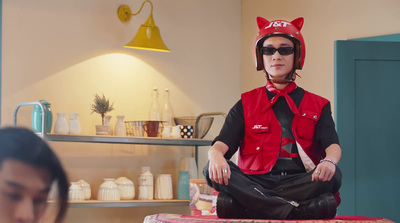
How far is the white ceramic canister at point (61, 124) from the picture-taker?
12.6 ft

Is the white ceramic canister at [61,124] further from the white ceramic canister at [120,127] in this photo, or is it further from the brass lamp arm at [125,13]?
the brass lamp arm at [125,13]

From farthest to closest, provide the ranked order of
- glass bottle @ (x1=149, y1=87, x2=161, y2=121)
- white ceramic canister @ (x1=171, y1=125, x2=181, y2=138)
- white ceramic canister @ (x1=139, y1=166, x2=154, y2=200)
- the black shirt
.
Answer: glass bottle @ (x1=149, y1=87, x2=161, y2=121) < white ceramic canister @ (x1=171, y1=125, x2=181, y2=138) < white ceramic canister @ (x1=139, y1=166, x2=154, y2=200) < the black shirt

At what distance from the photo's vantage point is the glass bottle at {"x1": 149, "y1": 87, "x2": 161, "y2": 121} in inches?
174

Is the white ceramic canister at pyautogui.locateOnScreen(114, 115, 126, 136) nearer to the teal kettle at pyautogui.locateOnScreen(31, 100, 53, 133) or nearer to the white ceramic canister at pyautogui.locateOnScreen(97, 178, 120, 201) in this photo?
the white ceramic canister at pyautogui.locateOnScreen(97, 178, 120, 201)

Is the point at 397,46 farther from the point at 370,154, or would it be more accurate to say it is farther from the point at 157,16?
the point at 157,16

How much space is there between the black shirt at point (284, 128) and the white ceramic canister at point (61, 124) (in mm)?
2002

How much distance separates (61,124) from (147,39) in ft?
2.74

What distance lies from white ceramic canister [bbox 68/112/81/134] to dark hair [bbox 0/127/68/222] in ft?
12.2

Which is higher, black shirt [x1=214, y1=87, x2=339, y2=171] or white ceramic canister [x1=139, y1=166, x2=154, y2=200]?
black shirt [x1=214, y1=87, x2=339, y2=171]

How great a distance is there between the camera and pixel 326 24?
420 cm

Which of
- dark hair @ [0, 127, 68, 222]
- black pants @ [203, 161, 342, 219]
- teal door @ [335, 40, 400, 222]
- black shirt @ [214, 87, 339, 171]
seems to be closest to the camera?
dark hair @ [0, 127, 68, 222]

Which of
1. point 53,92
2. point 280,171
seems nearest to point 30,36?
point 53,92

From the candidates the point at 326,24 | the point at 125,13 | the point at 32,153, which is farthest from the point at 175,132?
the point at 32,153

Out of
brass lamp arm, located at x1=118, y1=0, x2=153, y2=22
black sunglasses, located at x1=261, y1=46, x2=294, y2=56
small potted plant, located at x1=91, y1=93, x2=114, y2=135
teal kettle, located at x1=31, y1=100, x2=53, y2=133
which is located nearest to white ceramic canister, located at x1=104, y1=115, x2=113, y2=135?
small potted plant, located at x1=91, y1=93, x2=114, y2=135
